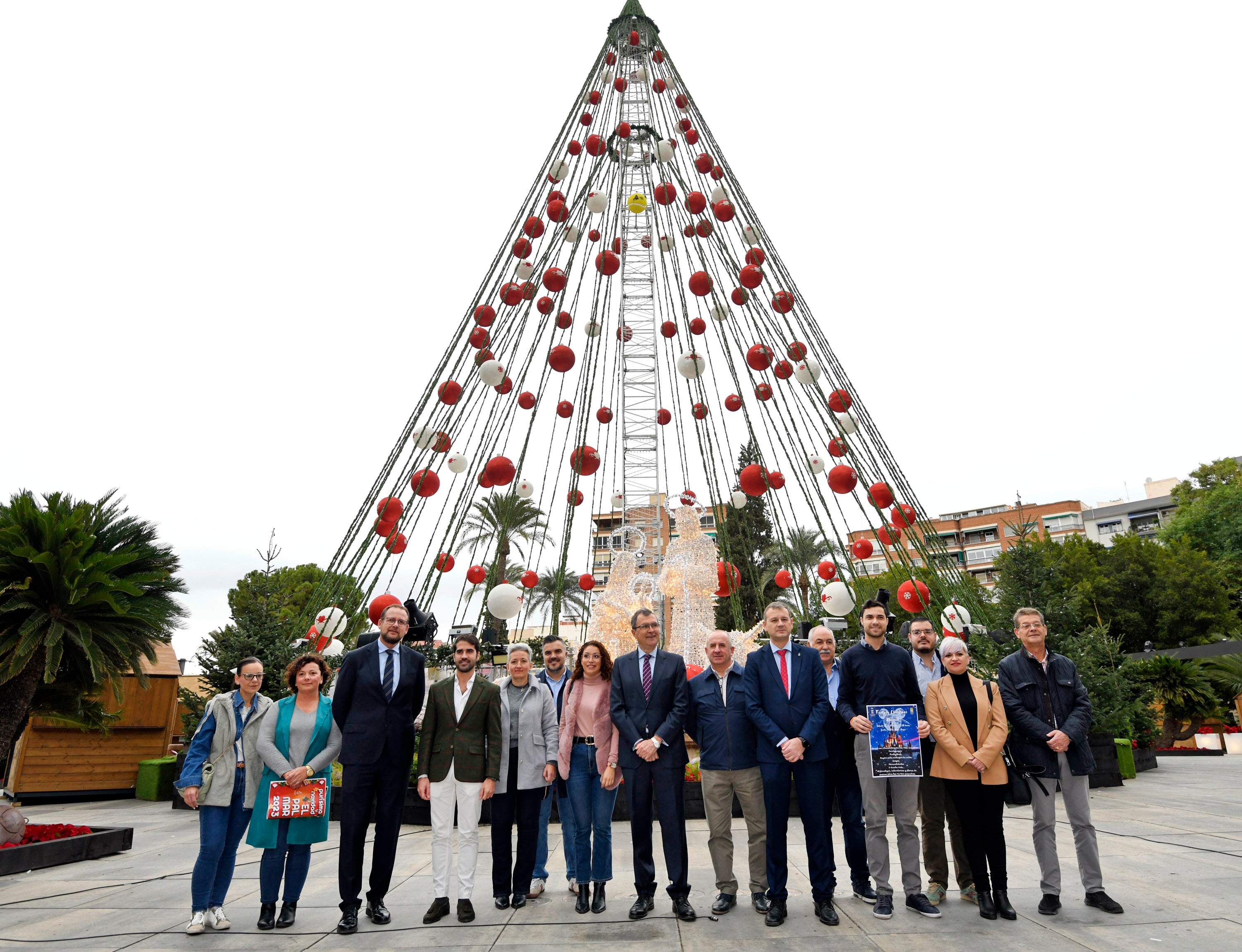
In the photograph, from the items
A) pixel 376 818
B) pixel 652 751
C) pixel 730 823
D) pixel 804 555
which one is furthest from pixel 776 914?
pixel 804 555

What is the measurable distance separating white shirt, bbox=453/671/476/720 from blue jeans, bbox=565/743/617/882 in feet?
2.47

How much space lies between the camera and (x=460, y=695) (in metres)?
4.53

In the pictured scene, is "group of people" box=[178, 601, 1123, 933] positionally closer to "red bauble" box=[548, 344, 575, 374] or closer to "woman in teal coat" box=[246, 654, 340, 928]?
"woman in teal coat" box=[246, 654, 340, 928]

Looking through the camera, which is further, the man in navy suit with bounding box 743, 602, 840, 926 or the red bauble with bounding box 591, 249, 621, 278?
the red bauble with bounding box 591, 249, 621, 278

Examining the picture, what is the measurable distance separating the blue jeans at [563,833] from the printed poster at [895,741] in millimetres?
1893

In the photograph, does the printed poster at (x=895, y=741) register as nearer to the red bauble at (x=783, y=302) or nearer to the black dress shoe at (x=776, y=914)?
the black dress shoe at (x=776, y=914)

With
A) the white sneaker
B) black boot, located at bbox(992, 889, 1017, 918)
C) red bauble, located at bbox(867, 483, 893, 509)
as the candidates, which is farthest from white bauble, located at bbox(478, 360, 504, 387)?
black boot, located at bbox(992, 889, 1017, 918)

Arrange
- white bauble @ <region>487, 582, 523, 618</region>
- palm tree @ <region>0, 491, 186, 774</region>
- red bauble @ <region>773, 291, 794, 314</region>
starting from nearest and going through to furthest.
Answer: palm tree @ <region>0, 491, 186, 774</region>
red bauble @ <region>773, 291, 794, 314</region>
white bauble @ <region>487, 582, 523, 618</region>

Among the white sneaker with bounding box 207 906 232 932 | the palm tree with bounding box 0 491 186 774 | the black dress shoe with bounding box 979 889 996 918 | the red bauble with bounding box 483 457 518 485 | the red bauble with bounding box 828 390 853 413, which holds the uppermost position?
the red bauble with bounding box 828 390 853 413

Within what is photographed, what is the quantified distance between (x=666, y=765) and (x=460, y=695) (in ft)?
4.44

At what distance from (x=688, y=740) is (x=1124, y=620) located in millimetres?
26196

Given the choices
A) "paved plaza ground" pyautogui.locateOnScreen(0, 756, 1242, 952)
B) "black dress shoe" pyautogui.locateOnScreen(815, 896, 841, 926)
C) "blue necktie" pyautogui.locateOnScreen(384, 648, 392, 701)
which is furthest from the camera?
"blue necktie" pyautogui.locateOnScreen(384, 648, 392, 701)

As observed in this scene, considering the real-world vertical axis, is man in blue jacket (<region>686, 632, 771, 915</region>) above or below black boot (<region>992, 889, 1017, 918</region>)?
above

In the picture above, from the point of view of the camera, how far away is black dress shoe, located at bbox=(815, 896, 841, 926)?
12.3 feet
